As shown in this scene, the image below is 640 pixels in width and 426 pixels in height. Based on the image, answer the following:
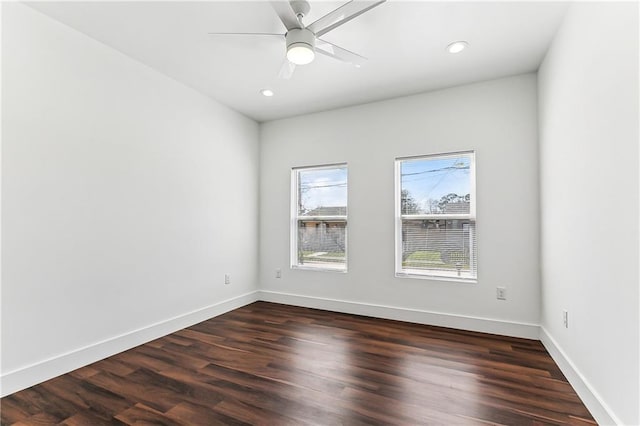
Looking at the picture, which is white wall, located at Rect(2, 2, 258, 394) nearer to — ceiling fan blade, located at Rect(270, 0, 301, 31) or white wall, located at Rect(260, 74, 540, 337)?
white wall, located at Rect(260, 74, 540, 337)

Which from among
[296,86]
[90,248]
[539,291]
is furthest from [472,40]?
[90,248]

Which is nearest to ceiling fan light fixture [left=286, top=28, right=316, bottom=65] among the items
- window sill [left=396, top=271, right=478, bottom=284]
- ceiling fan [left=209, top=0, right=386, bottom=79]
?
ceiling fan [left=209, top=0, right=386, bottom=79]

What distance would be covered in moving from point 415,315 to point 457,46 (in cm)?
275

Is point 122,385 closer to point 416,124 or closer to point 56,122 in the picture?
point 56,122

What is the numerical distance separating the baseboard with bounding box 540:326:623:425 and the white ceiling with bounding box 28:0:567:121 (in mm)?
2516

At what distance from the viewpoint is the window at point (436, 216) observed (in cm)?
346

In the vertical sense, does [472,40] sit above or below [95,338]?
above

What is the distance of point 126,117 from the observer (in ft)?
9.51

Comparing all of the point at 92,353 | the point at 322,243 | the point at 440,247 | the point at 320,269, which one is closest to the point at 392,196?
the point at 440,247

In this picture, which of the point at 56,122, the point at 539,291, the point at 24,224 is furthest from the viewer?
the point at 539,291

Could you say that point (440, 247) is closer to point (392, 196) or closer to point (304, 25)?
point (392, 196)

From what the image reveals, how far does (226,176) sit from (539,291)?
12.3ft

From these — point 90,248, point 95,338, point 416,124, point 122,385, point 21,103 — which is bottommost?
point 122,385

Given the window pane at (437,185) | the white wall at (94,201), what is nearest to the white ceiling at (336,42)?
the white wall at (94,201)
